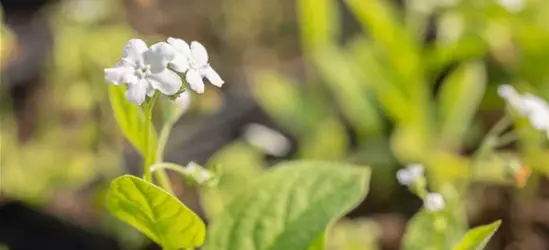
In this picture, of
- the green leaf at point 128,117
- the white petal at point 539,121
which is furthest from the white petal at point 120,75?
the white petal at point 539,121

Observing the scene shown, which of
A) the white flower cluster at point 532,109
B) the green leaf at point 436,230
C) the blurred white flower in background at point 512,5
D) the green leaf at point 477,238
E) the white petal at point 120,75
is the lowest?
the green leaf at point 436,230

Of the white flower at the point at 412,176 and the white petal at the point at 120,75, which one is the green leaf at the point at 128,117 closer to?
the white petal at the point at 120,75

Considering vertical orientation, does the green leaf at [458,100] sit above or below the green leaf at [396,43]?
below

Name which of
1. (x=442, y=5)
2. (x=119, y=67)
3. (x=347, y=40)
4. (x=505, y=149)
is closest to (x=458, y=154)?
(x=505, y=149)

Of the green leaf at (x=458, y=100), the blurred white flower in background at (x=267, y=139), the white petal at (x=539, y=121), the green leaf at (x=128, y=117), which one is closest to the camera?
the green leaf at (x=128, y=117)

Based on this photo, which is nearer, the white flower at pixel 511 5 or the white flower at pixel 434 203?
the white flower at pixel 434 203

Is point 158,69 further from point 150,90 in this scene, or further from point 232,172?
point 232,172

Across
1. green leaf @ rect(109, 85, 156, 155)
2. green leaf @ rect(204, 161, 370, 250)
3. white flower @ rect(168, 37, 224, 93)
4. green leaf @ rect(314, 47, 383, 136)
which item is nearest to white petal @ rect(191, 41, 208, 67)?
white flower @ rect(168, 37, 224, 93)

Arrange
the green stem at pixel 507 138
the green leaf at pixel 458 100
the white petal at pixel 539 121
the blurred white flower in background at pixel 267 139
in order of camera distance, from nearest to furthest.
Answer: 1. the white petal at pixel 539 121
2. the green stem at pixel 507 138
3. the green leaf at pixel 458 100
4. the blurred white flower in background at pixel 267 139
